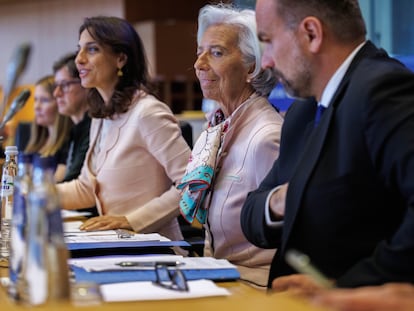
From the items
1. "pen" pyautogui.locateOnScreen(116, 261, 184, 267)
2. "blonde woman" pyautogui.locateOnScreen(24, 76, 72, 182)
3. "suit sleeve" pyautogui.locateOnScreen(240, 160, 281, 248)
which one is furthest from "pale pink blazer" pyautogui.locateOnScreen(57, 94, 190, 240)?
"blonde woman" pyautogui.locateOnScreen(24, 76, 72, 182)

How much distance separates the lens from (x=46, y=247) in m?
1.15

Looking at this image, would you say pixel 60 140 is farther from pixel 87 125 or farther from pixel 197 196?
pixel 197 196

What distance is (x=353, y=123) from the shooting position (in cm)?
150

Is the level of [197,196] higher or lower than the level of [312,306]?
lower

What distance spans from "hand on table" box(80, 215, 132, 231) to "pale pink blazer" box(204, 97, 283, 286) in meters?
0.36

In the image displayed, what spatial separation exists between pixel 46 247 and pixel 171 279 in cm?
42

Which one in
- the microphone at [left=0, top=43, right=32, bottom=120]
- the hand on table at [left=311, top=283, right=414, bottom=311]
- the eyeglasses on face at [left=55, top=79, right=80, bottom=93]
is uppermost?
the microphone at [left=0, top=43, right=32, bottom=120]

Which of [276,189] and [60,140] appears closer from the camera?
[276,189]

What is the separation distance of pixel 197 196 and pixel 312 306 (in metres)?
1.18

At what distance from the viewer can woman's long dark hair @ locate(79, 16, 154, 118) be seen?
2914 mm

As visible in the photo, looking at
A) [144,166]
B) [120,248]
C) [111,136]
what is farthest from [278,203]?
[111,136]

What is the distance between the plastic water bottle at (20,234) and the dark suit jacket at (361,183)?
516 mm

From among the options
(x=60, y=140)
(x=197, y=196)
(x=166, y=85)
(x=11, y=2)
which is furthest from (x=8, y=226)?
(x=11, y=2)

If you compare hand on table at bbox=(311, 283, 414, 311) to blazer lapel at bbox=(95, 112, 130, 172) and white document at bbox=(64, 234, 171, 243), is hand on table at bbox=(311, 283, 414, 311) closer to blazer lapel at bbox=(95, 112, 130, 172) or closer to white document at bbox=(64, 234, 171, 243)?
white document at bbox=(64, 234, 171, 243)
